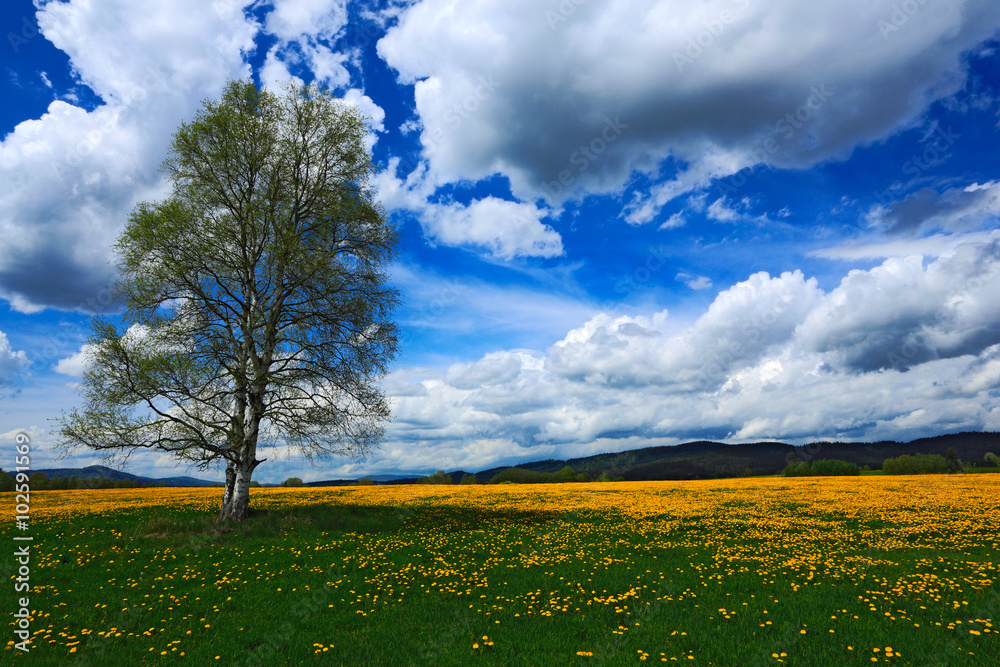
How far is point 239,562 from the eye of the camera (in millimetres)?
13953

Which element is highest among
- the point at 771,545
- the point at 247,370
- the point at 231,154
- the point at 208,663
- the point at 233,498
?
the point at 231,154

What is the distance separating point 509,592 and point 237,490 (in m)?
13.5

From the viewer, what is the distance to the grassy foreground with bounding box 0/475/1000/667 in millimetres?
8055

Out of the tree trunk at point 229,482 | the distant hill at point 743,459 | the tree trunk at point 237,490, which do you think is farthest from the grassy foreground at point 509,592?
the distant hill at point 743,459

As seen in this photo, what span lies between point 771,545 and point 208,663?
16602 millimetres

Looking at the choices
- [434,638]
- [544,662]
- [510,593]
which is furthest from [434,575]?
[544,662]

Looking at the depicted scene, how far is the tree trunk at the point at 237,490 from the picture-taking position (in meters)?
19.0

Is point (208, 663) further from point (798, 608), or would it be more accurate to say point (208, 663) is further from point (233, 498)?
point (233, 498)

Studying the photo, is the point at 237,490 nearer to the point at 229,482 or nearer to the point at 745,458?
the point at 229,482

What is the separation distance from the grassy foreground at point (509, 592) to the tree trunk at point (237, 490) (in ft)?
3.12

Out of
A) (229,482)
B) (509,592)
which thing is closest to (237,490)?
(229,482)

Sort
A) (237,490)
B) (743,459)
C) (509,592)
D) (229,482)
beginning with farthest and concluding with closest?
1. (743,459)
2. (229,482)
3. (237,490)
4. (509,592)

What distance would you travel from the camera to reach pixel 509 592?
11.3m

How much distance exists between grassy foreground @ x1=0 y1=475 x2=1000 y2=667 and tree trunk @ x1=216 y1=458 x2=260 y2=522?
0.95m
